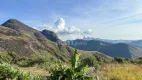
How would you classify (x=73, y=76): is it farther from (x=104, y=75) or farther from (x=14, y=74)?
(x=104, y=75)

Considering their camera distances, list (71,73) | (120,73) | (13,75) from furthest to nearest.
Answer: (120,73), (13,75), (71,73)

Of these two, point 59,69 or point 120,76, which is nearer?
point 59,69

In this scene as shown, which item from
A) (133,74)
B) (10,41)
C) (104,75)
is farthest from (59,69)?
(10,41)

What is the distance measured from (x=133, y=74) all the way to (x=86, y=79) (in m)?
6.80

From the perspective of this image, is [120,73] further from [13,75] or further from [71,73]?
[13,75]

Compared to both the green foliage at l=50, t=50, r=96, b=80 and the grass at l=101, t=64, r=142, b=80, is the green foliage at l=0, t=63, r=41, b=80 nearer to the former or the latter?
the green foliage at l=50, t=50, r=96, b=80

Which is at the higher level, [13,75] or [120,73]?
[13,75]

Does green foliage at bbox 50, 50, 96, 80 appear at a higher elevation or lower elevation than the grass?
higher

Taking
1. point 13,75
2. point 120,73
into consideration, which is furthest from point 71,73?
point 120,73

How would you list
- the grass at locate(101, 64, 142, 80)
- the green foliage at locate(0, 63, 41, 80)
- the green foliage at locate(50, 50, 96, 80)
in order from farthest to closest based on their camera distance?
1. the grass at locate(101, 64, 142, 80)
2. the green foliage at locate(0, 63, 41, 80)
3. the green foliage at locate(50, 50, 96, 80)

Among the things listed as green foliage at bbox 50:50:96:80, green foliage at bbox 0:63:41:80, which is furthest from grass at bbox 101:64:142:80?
green foliage at bbox 0:63:41:80

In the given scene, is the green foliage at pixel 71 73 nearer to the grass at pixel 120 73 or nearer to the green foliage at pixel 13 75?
the green foliage at pixel 13 75

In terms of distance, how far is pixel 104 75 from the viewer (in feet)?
55.3

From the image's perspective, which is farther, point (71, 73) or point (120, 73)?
point (120, 73)
